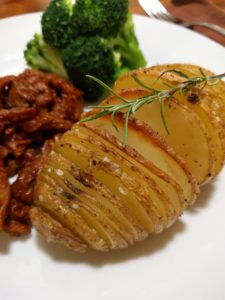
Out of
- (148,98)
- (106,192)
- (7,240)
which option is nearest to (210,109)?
(148,98)

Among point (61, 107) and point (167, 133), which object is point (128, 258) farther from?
point (61, 107)

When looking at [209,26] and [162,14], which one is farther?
[162,14]

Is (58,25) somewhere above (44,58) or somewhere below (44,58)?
above

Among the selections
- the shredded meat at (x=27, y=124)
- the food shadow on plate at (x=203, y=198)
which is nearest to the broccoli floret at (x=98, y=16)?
the shredded meat at (x=27, y=124)

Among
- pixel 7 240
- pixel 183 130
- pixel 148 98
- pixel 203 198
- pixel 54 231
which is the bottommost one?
pixel 7 240

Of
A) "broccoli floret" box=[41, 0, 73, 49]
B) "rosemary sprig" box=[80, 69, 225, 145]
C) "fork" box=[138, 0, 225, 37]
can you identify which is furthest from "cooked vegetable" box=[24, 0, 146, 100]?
"rosemary sprig" box=[80, 69, 225, 145]

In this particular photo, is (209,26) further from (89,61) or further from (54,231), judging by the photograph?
(54,231)

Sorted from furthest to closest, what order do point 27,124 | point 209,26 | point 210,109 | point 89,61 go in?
point 209,26 < point 89,61 < point 27,124 < point 210,109

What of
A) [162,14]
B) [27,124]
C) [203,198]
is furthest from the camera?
[162,14]
